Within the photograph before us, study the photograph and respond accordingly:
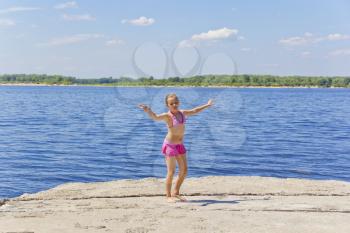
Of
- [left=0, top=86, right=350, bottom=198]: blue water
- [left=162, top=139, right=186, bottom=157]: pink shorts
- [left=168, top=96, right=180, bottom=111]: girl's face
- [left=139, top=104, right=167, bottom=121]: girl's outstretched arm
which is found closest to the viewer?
[left=139, top=104, right=167, bottom=121]: girl's outstretched arm

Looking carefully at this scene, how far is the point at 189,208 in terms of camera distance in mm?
8992

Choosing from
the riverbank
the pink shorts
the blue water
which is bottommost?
the blue water

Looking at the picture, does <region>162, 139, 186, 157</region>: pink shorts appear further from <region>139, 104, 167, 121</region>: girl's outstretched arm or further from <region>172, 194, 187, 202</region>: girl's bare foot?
<region>172, 194, 187, 202</region>: girl's bare foot

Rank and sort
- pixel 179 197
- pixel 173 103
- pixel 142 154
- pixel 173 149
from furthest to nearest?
1. pixel 142 154
2. pixel 179 197
3. pixel 173 149
4. pixel 173 103

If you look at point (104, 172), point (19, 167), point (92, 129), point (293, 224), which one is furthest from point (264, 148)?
point (293, 224)

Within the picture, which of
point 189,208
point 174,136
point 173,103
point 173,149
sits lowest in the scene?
point 189,208

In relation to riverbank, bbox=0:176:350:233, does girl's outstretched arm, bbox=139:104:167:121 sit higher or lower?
higher

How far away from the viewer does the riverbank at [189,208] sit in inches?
311

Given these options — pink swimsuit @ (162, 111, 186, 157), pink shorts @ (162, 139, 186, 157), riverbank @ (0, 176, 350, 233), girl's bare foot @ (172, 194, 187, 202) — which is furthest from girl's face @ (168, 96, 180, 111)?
riverbank @ (0, 176, 350, 233)

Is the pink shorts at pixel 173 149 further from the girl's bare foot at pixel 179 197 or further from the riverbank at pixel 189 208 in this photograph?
the riverbank at pixel 189 208

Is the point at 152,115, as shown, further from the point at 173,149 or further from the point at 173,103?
the point at 173,149

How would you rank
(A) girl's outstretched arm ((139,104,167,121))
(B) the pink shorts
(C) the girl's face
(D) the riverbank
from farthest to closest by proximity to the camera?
1. (B) the pink shorts
2. (C) the girl's face
3. (A) girl's outstretched arm ((139,104,167,121))
4. (D) the riverbank

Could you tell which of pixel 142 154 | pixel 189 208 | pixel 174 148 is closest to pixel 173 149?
pixel 174 148

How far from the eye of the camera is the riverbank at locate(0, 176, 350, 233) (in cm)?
790
